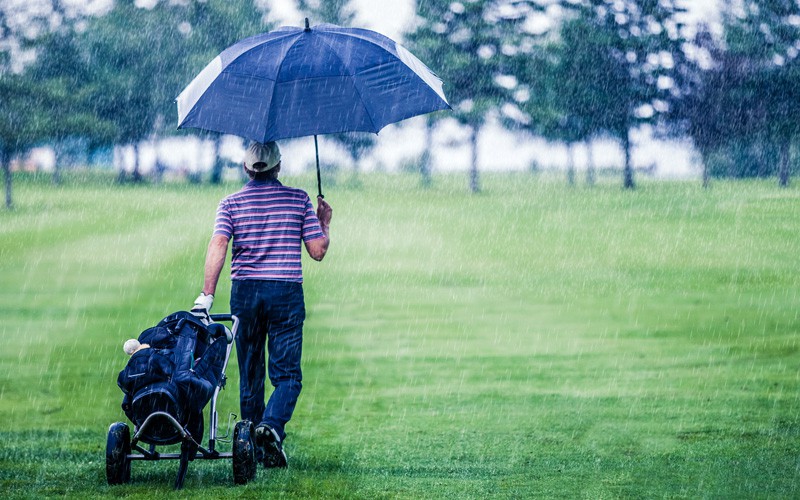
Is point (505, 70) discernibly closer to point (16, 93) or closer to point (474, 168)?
point (474, 168)

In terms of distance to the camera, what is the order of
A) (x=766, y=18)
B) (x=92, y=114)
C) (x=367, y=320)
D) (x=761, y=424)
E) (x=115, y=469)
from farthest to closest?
(x=92, y=114)
(x=766, y=18)
(x=367, y=320)
(x=761, y=424)
(x=115, y=469)

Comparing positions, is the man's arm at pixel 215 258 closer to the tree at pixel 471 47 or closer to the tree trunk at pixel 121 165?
the tree at pixel 471 47

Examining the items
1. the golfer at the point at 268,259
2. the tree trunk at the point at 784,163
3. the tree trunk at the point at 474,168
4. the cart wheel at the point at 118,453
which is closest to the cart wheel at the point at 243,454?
the golfer at the point at 268,259

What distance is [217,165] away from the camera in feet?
197

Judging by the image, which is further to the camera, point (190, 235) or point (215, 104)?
point (190, 235)

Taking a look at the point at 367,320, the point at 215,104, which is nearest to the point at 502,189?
the point at 367,320

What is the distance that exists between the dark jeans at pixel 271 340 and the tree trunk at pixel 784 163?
34.0 meters

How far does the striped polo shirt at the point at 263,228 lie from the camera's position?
6258 mm

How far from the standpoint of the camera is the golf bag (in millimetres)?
5586

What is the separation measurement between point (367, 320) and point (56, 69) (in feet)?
122

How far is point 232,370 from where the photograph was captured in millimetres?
11094

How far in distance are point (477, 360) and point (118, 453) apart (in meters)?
6.54

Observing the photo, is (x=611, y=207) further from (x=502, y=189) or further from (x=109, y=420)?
(x=109, y=420)

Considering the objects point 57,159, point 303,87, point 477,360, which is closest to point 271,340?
point 303,87
